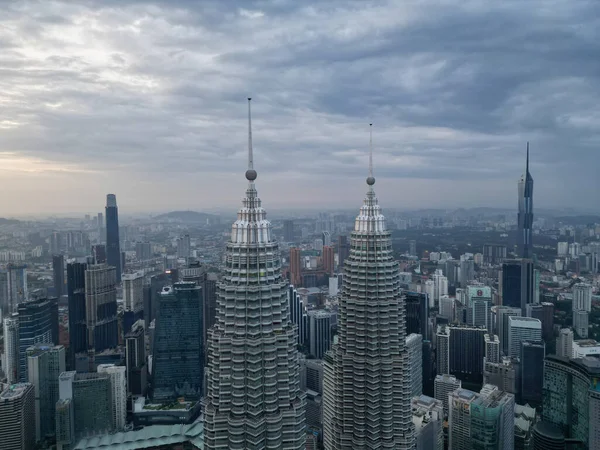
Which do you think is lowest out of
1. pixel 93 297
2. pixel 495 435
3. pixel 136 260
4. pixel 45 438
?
pixel 45 438

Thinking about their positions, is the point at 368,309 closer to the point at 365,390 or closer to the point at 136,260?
the point at 365,390

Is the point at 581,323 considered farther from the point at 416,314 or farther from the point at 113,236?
the point at 113,236

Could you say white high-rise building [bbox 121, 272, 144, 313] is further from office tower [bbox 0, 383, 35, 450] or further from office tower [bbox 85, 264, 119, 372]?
office tower [bbox 0, 383, 35, 450]

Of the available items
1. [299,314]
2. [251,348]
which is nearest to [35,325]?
[299,314]

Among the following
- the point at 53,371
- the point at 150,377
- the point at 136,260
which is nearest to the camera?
the point at 53,371

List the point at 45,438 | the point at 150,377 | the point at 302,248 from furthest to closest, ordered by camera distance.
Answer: the point at 302,248, the point at 150,377, the point at 45,438

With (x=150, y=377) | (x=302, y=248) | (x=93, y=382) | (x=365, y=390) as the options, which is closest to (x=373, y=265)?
(x=365, y=390)

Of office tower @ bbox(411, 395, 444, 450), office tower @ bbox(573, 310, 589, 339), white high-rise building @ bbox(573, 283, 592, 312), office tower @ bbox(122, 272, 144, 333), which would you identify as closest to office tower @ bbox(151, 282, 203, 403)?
office tower @ bbox(122, 272, 144, 333)

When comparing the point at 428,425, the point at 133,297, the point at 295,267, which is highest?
the point at 295,267
